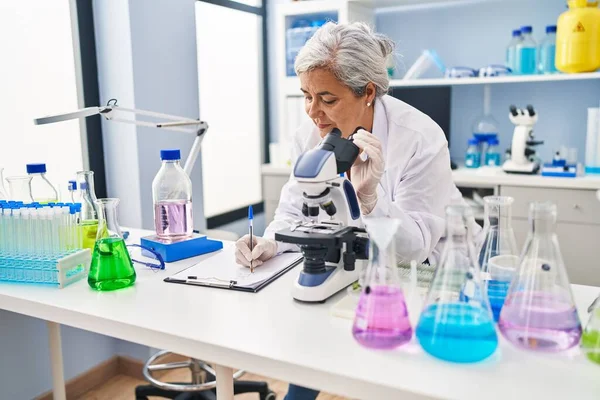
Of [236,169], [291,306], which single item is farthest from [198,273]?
[236,169]

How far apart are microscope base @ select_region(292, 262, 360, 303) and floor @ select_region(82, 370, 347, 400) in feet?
3.67

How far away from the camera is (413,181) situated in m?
1.50

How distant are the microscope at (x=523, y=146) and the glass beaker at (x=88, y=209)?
1.95 meters

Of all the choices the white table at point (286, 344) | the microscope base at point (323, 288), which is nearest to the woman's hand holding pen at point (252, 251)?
the white table at point (286, 344)

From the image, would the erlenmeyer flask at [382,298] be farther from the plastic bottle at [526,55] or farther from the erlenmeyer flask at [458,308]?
the plastic bottle at [526,55]

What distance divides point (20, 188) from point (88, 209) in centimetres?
19

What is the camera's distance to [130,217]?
2.36 meters

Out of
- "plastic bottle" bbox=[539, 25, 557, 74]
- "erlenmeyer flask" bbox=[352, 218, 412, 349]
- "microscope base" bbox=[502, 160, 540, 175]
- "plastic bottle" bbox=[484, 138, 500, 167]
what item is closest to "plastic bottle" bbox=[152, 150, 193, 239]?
"erlenmeyer flask" bbox=[352, 218, 412, 349]

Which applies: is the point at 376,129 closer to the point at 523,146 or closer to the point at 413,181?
the point at 413,181

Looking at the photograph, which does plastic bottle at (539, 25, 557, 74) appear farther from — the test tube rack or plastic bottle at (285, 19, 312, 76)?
the test tube rack

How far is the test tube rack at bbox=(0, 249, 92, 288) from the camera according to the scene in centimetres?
126

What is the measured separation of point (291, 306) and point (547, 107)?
92.9 inches

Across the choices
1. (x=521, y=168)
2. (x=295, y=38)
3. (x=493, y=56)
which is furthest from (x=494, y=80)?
(x=295, y=38)

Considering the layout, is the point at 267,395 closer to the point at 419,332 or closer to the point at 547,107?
the point at 419,332
